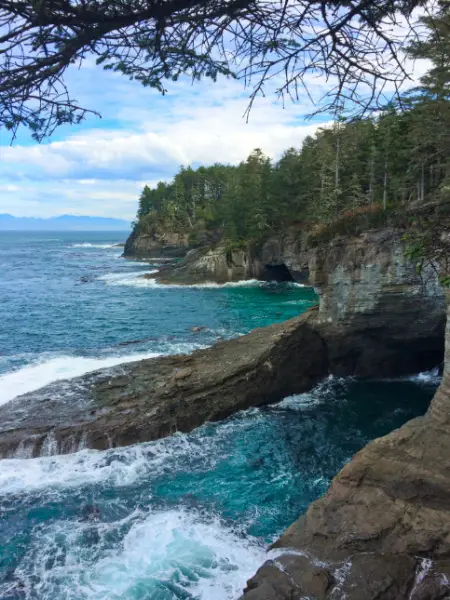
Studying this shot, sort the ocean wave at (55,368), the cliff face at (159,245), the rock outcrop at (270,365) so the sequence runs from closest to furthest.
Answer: the rock outcrop at (270,365) → the ocean wave at (55,368) → the cliff face at (159,245)

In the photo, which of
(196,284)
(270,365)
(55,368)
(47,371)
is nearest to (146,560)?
(270,365)

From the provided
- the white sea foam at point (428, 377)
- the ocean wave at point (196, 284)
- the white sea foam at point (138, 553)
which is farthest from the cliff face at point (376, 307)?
the ocean wave at point (196, 284)

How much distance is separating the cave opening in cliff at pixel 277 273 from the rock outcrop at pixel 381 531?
44255 mm

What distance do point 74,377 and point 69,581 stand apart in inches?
416

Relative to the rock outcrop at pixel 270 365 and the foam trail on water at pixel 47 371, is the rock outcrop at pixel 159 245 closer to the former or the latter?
the foam trail on water at pixel 47 371

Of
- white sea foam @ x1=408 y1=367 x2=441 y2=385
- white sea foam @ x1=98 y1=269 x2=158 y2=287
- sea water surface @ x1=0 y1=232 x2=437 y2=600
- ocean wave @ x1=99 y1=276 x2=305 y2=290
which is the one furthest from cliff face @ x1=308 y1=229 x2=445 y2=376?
white sea foam @ x1=98 y1=269 x2=158 y2=287

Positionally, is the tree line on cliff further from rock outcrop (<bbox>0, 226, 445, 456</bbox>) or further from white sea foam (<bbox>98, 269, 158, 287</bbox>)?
white sea foam (<bbox>98, 269, 158, 287</bbox>)

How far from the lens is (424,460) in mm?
8945

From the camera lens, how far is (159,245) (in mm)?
85062

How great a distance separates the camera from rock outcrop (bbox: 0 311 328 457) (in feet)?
49.3

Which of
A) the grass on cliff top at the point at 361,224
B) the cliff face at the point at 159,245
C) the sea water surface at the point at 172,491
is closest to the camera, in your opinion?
the sea water surface at the point at 172,491

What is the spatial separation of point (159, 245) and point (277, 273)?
36.7 m

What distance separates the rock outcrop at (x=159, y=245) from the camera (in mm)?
82562

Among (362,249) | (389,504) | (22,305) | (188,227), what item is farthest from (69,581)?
(188,227)
